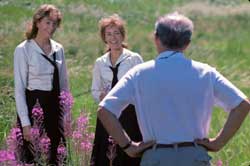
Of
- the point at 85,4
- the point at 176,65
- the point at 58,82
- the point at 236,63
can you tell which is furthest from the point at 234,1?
the point at 176,65

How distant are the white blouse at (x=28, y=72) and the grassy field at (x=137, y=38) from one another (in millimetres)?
1561

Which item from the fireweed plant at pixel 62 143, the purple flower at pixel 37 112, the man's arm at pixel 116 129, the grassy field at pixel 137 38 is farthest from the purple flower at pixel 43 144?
the grassy field at pixel 137 38

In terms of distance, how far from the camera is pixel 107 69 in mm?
6047

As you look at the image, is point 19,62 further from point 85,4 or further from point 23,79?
point 85,4

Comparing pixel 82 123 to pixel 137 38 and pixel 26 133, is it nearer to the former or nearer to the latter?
pixel 26 133

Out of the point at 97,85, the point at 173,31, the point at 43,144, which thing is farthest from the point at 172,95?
the point at 97,85

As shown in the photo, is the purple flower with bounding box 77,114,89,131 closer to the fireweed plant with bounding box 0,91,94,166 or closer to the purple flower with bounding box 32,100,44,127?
the fireweed plant with bounding box 0,91,94,166

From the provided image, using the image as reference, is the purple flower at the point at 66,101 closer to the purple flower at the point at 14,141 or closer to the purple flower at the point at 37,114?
the purple flower at the point at 37,114

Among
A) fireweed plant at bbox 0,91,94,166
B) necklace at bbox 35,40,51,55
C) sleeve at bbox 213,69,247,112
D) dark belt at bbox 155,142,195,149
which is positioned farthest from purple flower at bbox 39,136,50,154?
sleeve at bbox 213,69,247,112

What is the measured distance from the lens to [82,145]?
5.66m

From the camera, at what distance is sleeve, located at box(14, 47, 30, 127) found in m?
6.03

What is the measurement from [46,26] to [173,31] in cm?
193

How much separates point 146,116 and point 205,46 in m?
15.1

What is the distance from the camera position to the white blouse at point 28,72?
6039 millimetres
